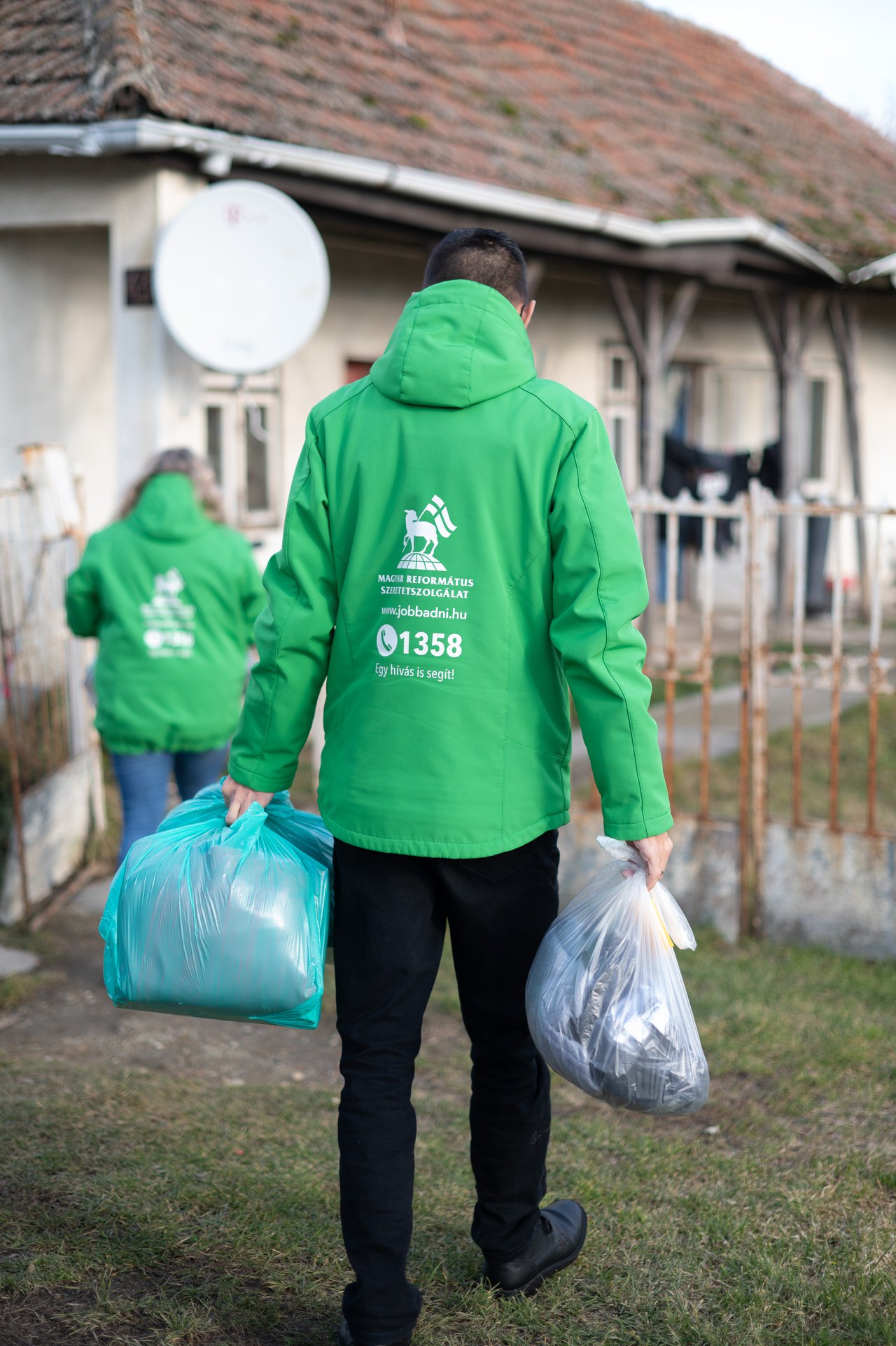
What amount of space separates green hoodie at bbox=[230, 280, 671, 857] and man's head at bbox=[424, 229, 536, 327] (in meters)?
0.05

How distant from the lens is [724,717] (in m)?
8.03

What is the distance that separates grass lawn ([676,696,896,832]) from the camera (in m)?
6.20

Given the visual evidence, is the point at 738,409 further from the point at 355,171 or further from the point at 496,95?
the point at 355,171

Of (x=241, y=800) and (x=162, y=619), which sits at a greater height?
(x=162, y=619)

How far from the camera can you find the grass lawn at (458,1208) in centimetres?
241

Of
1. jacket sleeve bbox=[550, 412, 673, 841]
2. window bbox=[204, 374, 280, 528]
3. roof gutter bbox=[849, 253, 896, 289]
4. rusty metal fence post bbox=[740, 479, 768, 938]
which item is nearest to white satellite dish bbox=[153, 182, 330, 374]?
window bbox=[204, 374, 280, 528]

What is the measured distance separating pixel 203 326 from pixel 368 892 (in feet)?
15.3

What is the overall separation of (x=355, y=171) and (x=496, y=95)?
3024mm

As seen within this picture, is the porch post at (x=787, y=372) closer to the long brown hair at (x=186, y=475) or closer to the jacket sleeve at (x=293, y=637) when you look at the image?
the long brown hair at (x=186, y=475)

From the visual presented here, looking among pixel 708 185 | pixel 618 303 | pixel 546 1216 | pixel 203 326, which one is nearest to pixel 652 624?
pixel 618 303

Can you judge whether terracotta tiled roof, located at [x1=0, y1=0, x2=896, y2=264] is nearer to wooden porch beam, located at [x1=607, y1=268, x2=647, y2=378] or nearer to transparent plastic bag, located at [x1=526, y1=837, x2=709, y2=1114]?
wooden porch beam, located at [x1=607, y1=268, x2=647, y2=378]

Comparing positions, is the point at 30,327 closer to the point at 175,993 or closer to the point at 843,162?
the point at 175,993

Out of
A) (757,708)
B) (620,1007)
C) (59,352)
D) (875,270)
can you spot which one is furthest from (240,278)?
(875,270)

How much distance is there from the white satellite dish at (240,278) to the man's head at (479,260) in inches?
164
